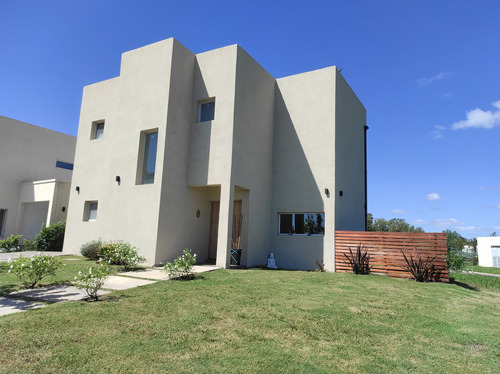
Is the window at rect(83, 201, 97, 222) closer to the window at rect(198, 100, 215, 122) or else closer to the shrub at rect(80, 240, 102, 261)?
the shrub at rect(80, 240, 102, 261)

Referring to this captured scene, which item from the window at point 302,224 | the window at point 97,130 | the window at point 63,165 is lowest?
the window at point 302,224

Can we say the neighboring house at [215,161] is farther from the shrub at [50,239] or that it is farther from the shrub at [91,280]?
the shrub at [91,280]

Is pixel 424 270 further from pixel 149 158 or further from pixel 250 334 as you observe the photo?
pixel 149 158

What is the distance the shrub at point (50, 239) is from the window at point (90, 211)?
273 cm

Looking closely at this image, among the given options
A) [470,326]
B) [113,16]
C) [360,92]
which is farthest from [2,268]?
[360,92]

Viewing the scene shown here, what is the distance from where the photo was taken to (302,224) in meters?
13.5

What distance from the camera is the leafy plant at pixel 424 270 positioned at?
32.4ft

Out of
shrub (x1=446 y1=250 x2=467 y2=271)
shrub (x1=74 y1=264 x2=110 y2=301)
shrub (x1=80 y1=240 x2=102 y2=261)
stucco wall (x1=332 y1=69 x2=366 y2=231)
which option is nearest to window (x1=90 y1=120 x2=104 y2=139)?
shrub (x1=80 y1=240 x2=102 y2=261)

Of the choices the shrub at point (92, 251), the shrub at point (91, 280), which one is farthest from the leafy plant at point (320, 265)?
the shrub at point (92, 251)

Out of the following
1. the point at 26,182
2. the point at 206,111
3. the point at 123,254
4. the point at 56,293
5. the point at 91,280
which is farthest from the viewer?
the point at 26,182

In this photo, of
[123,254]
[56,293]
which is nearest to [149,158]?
[123,254]

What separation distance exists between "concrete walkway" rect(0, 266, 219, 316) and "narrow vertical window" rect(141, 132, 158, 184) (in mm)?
4410

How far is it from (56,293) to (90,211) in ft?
29.9

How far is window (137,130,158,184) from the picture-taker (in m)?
11.8
